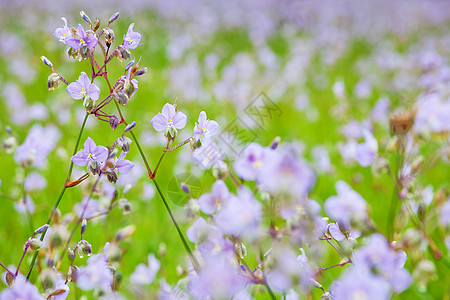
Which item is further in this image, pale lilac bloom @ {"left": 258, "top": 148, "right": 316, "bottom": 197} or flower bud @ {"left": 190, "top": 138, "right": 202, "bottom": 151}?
flower bud @ {"left": 190, "top": 138, "right": 202, "bottom": 151}

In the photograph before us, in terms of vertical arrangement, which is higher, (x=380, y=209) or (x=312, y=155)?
(x=312, y=155)

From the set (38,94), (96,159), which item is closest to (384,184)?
(96,159)

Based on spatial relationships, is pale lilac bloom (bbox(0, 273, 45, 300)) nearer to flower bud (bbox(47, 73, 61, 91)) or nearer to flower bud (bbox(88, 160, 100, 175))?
flower bud (bbox(88, 160, 100, 175))

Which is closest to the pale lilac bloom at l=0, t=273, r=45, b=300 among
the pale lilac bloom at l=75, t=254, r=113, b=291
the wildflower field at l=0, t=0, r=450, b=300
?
the wildflower field at l=0, t=0, r=450, b=300

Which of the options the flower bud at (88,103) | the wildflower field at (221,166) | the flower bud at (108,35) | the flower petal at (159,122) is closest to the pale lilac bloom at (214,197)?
the wildflower field at (221,166)

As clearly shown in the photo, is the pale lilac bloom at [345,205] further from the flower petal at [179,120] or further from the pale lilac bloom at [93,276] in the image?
the pale lilac bloom at [93,276]

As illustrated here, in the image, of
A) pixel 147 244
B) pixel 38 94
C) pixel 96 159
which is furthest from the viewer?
pixel 38 94

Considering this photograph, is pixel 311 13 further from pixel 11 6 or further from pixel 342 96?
pixel 342 96
